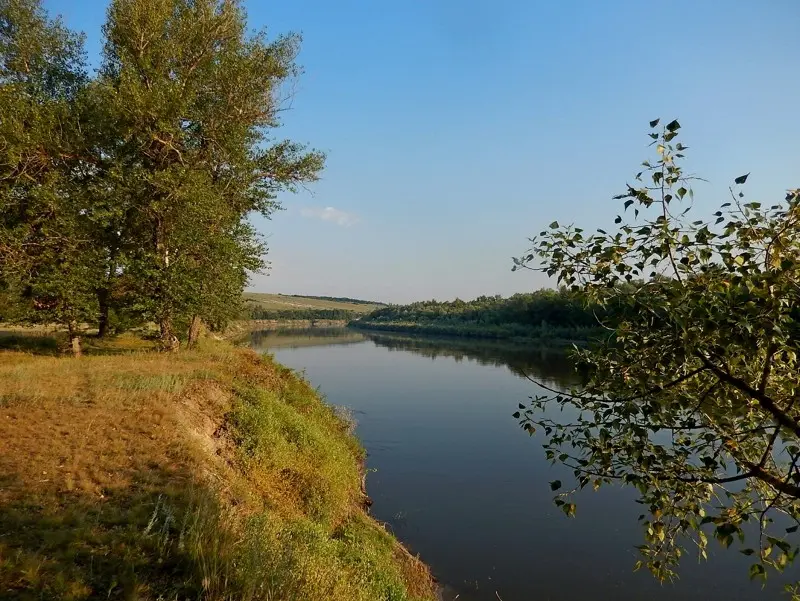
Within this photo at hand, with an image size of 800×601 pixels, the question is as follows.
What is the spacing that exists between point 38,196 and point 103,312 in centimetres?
682

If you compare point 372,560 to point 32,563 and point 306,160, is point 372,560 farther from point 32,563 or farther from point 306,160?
point 306,160

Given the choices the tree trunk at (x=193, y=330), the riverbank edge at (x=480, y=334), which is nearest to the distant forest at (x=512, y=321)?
the riverbank edge at (x=480, y=334)

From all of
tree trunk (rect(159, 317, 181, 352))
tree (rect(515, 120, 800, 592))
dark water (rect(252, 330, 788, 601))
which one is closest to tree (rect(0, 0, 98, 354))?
tree trunk (rect(159, 317, 181, 352))

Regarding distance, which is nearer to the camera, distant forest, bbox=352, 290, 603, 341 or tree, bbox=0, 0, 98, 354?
tree, bbox=0, 0, 98, 354

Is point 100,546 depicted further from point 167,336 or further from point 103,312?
point 103,312

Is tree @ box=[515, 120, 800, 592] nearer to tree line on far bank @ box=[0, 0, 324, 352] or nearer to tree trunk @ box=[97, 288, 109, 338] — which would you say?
tree line on far bank @ box=[0, 0, 324, 352]

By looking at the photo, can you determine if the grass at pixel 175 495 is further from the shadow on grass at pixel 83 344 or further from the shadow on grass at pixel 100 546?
the shadow on grass at pixel 83 344

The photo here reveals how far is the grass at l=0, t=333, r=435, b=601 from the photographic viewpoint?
5125mm

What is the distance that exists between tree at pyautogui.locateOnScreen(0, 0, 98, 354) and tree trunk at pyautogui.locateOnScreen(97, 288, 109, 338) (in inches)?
79.0

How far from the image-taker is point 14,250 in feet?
59.8

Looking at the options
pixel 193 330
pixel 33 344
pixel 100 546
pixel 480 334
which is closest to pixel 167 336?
pixel 193 330

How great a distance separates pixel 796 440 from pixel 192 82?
24.0 meters

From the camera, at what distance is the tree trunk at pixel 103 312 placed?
2162 cm

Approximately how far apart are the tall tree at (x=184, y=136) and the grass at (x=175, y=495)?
555 centimetres
